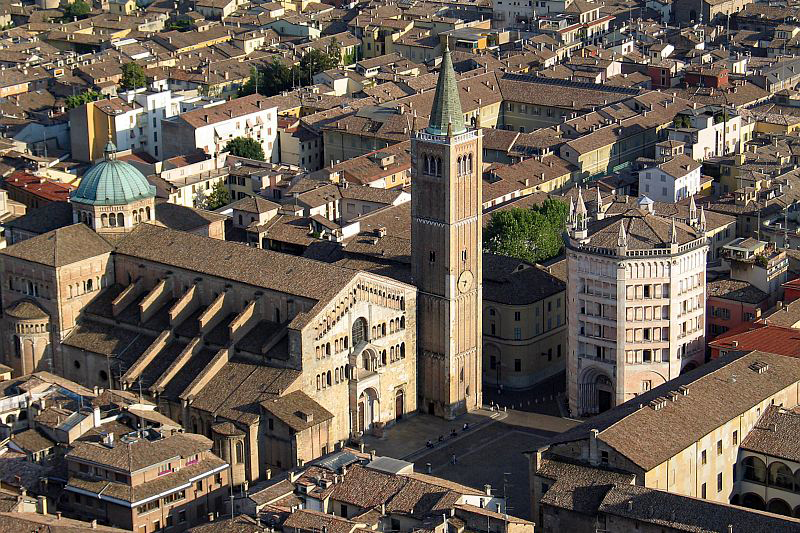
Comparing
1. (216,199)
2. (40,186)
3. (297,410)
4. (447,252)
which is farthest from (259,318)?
(40,186)

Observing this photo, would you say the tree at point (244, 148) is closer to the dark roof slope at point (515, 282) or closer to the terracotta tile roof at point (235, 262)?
the terracotta tile roof at point (235, 262)

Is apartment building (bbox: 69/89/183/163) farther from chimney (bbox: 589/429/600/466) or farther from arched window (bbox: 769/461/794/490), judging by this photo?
arched window (bbox: 769/461/794/490)

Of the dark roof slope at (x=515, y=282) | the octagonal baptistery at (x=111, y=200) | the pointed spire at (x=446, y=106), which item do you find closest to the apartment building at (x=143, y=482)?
the octagonal baptistery at (x=111, y=200)

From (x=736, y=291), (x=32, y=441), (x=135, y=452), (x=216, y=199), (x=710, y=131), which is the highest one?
(x=710, y=131)

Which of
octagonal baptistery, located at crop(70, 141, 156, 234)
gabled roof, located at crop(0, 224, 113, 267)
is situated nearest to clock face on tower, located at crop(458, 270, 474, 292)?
octagonal baptistery, located at crop(70, 141, 156, 234)

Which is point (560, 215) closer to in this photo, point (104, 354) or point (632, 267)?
point (632, 267)

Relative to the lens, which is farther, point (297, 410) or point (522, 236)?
point (522, 236)

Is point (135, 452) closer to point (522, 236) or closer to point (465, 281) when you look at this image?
point (465, 281)
